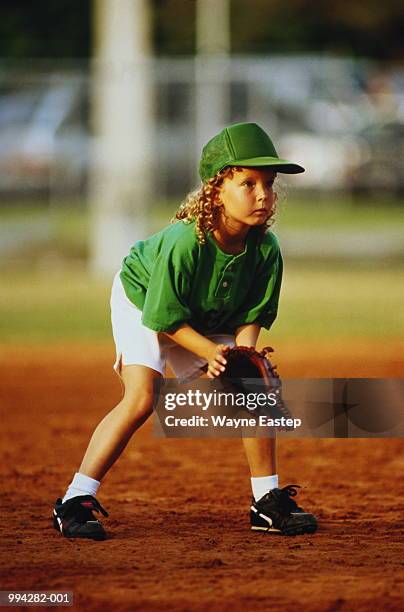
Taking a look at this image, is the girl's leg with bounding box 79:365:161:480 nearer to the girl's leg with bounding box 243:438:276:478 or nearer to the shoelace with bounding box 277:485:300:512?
the girl's leg with bounding box 243:438:276:478

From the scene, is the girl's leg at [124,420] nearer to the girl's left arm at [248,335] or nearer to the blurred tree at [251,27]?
the girl's left arm at [248,335]

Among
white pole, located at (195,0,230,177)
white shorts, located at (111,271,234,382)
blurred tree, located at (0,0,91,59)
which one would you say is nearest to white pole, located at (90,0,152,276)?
white pole, located at (195,0,230,177)

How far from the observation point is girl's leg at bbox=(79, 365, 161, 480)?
445cm

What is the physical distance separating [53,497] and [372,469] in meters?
1.58

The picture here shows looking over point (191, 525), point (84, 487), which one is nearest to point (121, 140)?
point (191, 525)

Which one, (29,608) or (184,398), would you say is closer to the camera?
(29,608)

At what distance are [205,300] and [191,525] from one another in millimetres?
860

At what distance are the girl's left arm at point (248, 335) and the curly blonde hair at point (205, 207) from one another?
1.18 feet

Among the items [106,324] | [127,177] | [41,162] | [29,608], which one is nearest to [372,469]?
[29,608]

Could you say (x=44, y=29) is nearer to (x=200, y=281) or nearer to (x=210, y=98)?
(x=210, y=98)

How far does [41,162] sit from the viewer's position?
19422 mm

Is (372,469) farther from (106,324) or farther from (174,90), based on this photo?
(174,90)

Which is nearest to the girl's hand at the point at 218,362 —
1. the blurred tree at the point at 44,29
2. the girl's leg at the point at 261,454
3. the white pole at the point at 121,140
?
the girl's leg at the point at 261,454

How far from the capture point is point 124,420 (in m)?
4.45
